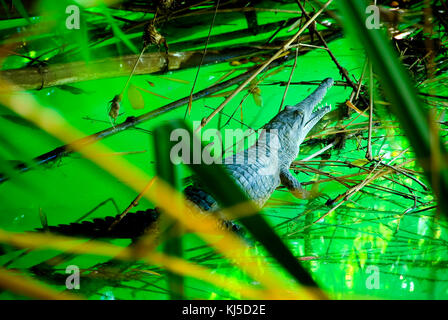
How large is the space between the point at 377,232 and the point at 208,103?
1.32 metres

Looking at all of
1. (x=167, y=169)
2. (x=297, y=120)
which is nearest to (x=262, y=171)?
(x=297, y=120)

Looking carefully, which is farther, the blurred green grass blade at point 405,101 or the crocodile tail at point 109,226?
the crocodile tail at point 109,226

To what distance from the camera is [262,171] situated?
1.85 meters

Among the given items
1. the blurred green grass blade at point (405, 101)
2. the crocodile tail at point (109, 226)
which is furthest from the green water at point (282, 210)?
the blurred green grass blade at point (405, 101)

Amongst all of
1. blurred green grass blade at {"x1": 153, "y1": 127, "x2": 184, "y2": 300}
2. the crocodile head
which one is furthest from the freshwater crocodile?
blurred green grass blade at {"x1": 153, "y1": 127, "x2": 184, "y2": 300}

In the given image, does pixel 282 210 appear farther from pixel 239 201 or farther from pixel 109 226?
pixel 239 201

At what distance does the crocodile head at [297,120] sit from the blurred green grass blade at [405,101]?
185 cm

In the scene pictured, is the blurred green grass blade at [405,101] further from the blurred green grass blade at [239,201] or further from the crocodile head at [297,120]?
the crocodile head at [297,120]

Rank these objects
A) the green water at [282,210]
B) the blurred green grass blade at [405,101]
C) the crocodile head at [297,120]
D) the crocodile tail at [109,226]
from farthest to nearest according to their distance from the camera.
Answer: the crocodile head at [297,120]
the crocodile tail at [109,226]
the green water at [282,210]
the blurred green grass blade at [405,101]

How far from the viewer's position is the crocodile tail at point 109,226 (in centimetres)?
147

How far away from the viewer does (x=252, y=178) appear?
173 centimetres

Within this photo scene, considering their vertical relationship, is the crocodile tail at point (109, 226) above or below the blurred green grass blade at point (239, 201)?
above

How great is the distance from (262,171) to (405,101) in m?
1.56

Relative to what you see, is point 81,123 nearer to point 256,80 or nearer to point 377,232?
point 256,80
